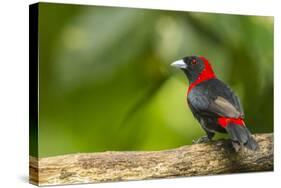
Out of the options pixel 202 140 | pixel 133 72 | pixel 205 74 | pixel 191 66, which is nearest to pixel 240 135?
pixel 202 140

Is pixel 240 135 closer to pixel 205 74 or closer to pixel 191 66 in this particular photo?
pixel 205 74

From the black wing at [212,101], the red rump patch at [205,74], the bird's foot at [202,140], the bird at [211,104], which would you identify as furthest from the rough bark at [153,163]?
the red rump patch at [205,74]

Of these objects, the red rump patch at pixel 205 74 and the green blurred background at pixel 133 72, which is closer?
the green blurred background at pixel 133 72

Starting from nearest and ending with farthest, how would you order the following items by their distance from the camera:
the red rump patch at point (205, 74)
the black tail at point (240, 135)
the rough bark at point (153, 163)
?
the rough bark at point (153, 163)
the black tail at point (240, 135)
the red rump patch at point (205, 74)

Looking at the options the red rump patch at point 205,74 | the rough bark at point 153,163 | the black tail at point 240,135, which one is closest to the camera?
the rough bark at point 153,163

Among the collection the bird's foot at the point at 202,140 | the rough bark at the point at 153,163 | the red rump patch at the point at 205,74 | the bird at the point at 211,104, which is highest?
the red rump patch at the point at 205,74

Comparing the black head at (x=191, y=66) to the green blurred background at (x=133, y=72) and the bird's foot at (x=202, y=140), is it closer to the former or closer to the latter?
the green blurred background at (x=133, y=72)

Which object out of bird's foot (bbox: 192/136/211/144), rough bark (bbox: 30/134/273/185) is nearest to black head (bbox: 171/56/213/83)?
bird's foot (bbox: 192/136/211/144)

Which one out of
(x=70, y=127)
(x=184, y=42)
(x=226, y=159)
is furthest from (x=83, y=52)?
(x=226, y=159)
